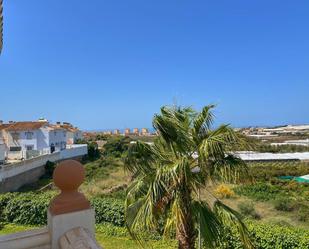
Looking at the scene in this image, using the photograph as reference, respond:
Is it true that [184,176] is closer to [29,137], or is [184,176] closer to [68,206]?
[68,206]

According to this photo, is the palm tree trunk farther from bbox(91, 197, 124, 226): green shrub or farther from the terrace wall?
the terrace wall

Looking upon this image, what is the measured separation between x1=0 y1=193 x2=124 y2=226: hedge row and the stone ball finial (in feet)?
35.5

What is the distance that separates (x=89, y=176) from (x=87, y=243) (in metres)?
28.1

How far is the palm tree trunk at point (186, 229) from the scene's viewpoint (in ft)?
17.4

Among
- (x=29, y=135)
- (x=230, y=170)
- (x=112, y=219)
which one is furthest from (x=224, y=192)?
(x=29, y=135)

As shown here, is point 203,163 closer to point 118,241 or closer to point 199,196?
point 199,196

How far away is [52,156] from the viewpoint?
31125mm

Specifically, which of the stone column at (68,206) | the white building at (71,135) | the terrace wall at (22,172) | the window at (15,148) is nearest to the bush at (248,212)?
the stone column at (68,206)

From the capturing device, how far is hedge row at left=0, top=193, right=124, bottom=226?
42.2 ft

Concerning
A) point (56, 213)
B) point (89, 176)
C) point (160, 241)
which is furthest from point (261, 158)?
point (56, 213)

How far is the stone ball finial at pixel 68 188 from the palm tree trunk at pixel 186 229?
3.28 meters

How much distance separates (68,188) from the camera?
7.16ft

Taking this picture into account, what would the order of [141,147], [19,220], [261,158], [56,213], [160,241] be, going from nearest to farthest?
[56,213]
[141,147]
[160,241]
[19,220]
[261,158]

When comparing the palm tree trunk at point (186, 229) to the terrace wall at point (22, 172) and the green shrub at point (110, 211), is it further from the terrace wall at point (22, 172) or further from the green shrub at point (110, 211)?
→ the terrace wall at point (22, 172)
